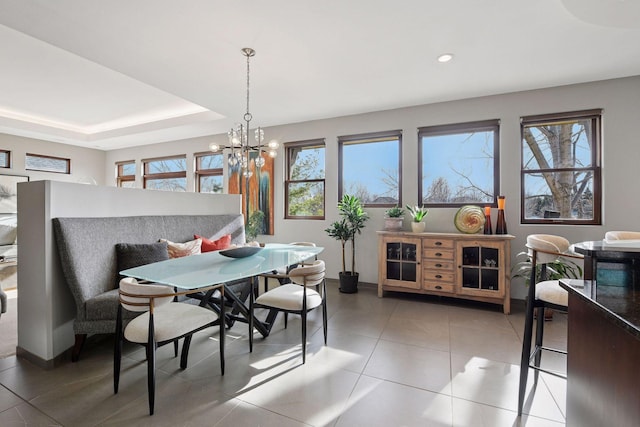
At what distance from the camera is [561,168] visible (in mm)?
3484

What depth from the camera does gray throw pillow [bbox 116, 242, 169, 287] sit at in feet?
8.55

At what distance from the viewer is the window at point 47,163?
5.88 meters

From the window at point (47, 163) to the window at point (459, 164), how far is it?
300 inches

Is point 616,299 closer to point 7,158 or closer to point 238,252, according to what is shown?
point 238,252

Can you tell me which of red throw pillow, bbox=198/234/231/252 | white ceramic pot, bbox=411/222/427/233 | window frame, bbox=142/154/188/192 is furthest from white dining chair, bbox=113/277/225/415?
window frame, bbox=142/154/188/192

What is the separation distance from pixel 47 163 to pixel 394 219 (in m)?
7.42

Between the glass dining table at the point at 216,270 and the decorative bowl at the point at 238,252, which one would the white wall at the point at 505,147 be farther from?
the decorative bowl at the point at 238,252

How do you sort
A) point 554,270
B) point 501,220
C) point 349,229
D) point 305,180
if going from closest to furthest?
point 554,270 → point 501,220 → point 349,229 → point 305,180

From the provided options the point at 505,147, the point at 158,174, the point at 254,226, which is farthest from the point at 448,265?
the point at 158,174

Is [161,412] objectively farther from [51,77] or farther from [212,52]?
[51,77]

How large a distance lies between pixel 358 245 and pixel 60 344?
356cm

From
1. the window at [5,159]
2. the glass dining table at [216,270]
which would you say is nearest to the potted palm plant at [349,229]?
the glass dining table at [216,270]

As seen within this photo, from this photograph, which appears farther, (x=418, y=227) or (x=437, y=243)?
(x=418, y=227)

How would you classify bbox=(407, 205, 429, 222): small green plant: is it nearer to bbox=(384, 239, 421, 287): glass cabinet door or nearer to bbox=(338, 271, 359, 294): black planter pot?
bbox=(384, 239, 421, 287): glass cabinet door
